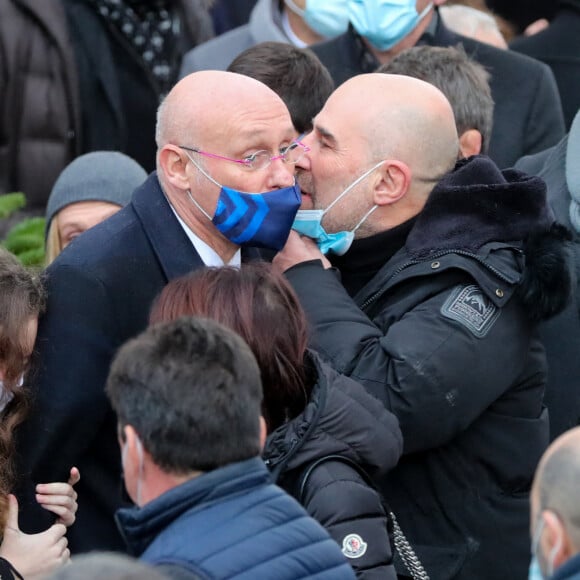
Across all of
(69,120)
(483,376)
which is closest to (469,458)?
(483,376)

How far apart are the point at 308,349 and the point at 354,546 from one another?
0.53 meters

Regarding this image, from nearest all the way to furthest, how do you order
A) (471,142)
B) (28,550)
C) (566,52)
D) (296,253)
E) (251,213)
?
(28,550) → (251,213) → (296,253) → (471,142) → (566,52)

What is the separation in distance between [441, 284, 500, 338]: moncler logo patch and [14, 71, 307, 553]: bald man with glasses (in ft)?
1.78

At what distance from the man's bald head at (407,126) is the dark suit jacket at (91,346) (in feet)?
2.45

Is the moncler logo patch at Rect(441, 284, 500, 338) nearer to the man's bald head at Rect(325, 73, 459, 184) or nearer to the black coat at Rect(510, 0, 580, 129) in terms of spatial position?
the man's bald head at Rect(325, 73, 459, 184)

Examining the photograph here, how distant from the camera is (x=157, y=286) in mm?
3625

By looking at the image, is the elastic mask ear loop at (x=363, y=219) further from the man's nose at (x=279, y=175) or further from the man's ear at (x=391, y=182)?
the man's nose at (x=279, y=175)

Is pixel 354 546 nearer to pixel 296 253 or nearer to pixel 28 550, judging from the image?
pixel 28 550

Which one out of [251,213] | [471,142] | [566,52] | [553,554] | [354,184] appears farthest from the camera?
[566,52]

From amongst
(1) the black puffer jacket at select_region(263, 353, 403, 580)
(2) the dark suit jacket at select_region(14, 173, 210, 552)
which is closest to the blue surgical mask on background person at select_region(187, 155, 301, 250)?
(2) the dark suit jacket at select_region(14, 173, 210, 552)

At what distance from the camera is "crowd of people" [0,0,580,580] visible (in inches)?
103

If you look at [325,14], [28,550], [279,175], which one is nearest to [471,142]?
[279,175]

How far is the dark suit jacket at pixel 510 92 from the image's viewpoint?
5434mm

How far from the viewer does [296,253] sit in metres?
3.94
